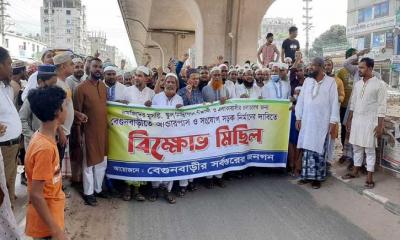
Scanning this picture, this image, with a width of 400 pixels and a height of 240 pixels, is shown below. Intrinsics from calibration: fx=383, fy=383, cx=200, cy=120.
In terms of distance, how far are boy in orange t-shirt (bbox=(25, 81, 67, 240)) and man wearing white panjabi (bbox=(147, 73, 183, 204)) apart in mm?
2896

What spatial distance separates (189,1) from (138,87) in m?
9.65

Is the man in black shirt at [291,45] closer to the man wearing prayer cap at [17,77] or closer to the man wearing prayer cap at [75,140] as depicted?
the man wearing prayer cap at [75,140]

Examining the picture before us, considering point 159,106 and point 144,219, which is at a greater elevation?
point 159,106

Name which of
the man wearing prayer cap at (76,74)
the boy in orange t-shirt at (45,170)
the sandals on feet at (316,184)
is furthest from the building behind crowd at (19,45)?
the boy in orange t-shirt at (45,170)

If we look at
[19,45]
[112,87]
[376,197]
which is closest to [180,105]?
[112,87]

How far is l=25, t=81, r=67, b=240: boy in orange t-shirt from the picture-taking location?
2.18 m

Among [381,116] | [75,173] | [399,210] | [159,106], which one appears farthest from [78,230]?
[381,116]

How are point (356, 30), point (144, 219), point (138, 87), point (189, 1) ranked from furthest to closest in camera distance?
point (356, 30)
point (189, 1)
point (138, 87)
point (144, 219)

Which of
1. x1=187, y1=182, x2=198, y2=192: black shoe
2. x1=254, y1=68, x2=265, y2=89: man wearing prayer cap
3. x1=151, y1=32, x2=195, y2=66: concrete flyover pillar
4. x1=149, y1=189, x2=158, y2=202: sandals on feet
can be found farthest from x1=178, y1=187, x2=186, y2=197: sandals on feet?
x1=151, y1=32, x2=195, y2=66: concrete flyover pillar

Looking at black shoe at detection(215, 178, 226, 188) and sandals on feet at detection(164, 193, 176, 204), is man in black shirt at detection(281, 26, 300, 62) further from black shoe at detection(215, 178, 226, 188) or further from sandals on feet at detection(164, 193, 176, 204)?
sandals on feet at detection(164, 193, 176, 204)

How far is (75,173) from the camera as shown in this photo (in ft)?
17.0

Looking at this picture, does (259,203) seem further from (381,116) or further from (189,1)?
(189,1)

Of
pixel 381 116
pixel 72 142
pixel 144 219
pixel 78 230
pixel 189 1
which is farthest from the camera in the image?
pixel 189 1

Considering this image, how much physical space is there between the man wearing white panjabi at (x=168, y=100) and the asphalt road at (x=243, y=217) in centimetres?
19
